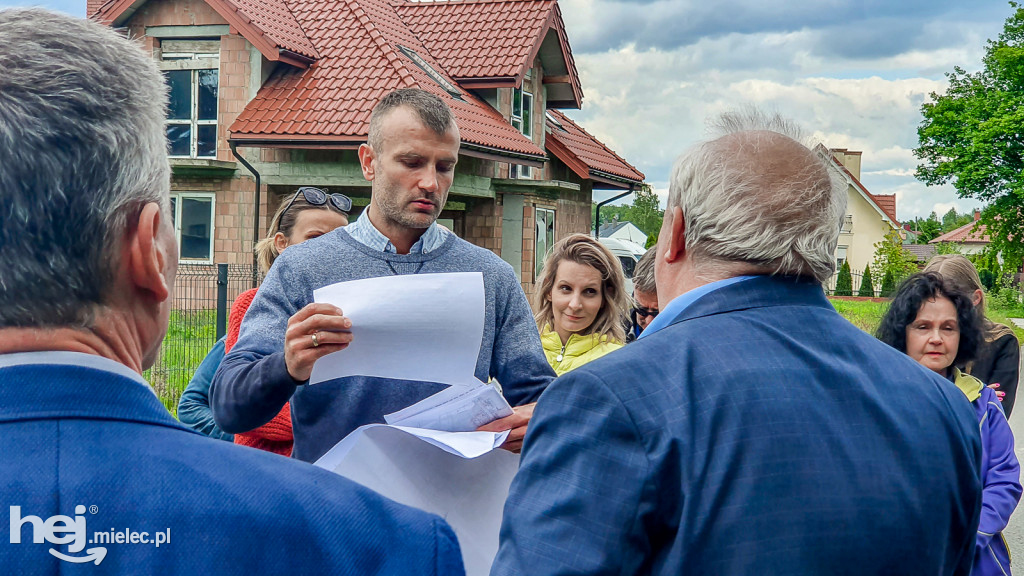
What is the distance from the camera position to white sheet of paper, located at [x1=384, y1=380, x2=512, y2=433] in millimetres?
2215

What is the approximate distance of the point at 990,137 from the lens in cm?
3531

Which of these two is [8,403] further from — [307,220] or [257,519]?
[307,220]

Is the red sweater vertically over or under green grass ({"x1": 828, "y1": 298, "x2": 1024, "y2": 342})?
over

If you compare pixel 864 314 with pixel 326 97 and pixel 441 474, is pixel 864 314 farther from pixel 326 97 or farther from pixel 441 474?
pixel 441 474

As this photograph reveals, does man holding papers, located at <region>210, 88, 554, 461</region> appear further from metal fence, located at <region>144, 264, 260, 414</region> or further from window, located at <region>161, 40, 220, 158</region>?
window, located at <region>161, 40, 220, 158</region>

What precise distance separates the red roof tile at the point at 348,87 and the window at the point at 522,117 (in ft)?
3.10

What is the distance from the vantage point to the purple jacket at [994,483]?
132 inches

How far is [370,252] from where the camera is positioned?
2.74 m

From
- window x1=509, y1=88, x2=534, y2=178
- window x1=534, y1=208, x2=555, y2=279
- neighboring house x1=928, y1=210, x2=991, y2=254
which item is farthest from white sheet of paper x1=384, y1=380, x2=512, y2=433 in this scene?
neighboring house x1=928, y1=210, x2=991, y2=254

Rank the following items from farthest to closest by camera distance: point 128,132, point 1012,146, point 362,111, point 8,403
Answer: point 1012,146
point 362,111
point 128,132
point 8,403

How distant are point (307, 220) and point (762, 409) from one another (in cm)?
279

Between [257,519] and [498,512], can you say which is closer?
[257,519]

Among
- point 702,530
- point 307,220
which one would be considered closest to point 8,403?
point 702,530

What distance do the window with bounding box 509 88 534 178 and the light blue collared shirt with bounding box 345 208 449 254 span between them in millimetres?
17746
